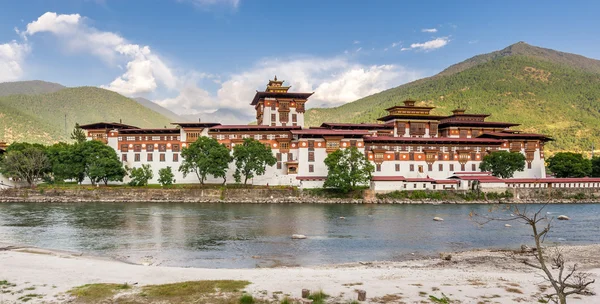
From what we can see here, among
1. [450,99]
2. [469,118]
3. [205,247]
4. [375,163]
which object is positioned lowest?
[205,247]

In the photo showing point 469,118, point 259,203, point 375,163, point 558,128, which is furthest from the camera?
point 558,128

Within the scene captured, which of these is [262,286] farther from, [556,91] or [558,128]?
[556,91]

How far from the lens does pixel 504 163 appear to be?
227 feet

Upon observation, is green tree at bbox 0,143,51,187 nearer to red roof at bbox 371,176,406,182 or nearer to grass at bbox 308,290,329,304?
red roof at bbox 371,176,406,182

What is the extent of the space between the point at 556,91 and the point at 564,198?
379 feet

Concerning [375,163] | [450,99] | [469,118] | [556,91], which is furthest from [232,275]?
[556,91]

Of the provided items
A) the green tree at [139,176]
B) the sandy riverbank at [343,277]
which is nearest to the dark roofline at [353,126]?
the green tree at [139,176]

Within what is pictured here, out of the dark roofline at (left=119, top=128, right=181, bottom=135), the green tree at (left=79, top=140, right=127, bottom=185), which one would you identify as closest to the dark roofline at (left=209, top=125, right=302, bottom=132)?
the dark roofline at (left=119, top=128, right=181, bottom=135)

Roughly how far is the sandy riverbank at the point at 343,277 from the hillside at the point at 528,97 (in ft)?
391

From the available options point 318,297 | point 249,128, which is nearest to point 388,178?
point 249,128

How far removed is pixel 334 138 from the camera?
217ft

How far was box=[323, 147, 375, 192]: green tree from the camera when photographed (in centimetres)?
5991

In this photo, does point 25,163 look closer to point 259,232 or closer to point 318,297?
point 259,232

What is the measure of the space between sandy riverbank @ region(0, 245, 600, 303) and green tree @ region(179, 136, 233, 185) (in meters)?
37.8
